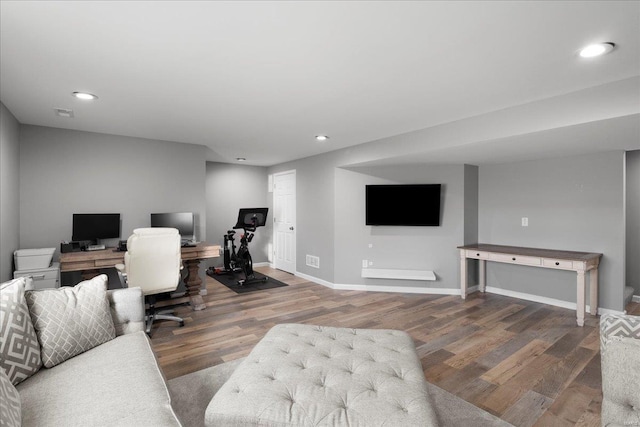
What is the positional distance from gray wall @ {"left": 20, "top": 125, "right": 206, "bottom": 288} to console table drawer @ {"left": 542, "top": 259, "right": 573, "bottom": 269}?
4601 millimetres

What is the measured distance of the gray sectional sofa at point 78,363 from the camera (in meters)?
1.29

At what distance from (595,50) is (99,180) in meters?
5.10

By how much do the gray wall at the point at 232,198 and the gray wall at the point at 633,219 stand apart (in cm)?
600

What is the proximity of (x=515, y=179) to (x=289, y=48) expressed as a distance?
4.15m

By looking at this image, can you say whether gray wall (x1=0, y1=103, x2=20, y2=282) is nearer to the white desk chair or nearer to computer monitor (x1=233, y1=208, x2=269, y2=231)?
the white desk chair

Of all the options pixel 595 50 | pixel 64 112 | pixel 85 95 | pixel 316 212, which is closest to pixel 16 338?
pixel 85 95

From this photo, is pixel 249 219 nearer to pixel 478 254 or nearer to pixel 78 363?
pixel 478 254

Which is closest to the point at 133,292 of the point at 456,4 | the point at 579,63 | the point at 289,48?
the point at 289,48

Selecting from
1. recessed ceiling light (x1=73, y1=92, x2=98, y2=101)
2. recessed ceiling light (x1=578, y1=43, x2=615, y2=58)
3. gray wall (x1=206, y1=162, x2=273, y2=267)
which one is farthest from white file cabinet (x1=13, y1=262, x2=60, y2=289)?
recessed ceiling light (x1=578, y1=43, x2=615, y2=58)

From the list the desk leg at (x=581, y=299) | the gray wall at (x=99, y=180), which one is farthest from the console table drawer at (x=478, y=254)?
the gray wall at (x=99, y=180)

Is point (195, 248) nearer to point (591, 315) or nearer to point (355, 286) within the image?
point (355, 286)

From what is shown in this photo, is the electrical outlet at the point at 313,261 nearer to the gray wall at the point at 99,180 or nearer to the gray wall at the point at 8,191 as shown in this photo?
the gray wall at the point at 99,180

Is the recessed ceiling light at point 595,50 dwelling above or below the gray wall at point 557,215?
above

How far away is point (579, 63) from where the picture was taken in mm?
2182
